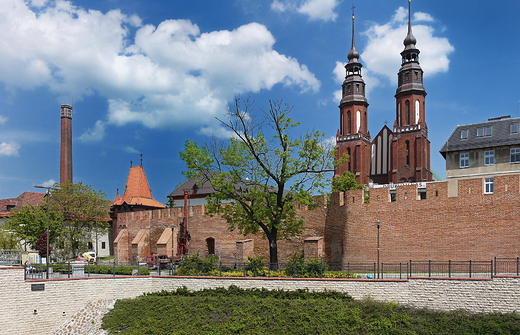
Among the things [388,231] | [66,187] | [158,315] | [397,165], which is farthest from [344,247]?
[397,165]

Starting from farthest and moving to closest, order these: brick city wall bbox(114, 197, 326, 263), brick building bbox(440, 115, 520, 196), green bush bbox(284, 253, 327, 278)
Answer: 1. brick building bbox(440, 115, 520, 196)
2. brick city wall bbox(114, 197, 326, 263)
3. green bush bbox(284, 253, 327, 278)

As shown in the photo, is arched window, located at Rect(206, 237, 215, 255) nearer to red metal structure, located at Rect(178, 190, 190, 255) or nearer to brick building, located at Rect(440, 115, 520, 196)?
red metal structure, located at Rect(178, 190, 190, 255)

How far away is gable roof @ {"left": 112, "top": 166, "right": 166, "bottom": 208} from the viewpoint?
56.4 metres

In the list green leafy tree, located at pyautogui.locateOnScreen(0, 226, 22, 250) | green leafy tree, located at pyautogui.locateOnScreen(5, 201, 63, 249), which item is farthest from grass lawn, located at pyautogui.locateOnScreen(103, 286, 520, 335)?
green leafy tree, located at pyautogui.locateOnScreen(0, 226, 22, 250)

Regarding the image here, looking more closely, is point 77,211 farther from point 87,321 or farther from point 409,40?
point 409,40

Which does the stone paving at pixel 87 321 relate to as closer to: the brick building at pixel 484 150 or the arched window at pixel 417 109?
the brick building at pixel 484 150

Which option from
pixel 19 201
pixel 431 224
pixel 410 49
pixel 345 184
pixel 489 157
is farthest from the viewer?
pixel 410 49

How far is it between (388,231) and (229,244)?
12.6 metres

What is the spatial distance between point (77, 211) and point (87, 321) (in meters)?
26.0

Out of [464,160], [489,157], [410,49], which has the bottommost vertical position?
[464,160]

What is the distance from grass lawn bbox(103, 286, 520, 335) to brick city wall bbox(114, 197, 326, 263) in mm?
7163

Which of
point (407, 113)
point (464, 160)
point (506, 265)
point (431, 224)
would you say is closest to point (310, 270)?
point (431, 224)

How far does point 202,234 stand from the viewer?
35.0 metres

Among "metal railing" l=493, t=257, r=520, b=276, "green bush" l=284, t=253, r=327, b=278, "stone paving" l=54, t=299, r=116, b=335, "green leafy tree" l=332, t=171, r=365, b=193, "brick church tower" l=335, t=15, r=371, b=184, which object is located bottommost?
"stone paving" l=54, t=299, r=116, b=335
